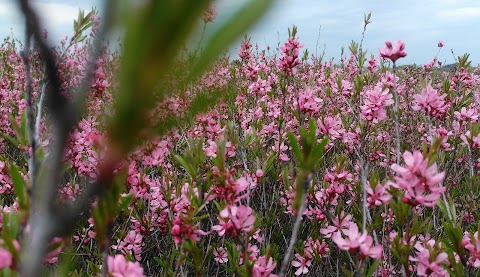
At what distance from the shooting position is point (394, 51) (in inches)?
86.3

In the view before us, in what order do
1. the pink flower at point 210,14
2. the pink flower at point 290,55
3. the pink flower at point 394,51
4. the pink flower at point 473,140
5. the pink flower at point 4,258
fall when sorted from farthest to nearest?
the pink flower at point 290,55
the pink flower at point 473,140
the pink flower at point 394,51
the pink flower at point 4,258
the pink flower at point 210,14

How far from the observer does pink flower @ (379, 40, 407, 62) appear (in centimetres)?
218

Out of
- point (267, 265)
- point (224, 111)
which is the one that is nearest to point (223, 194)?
point (267, 265)

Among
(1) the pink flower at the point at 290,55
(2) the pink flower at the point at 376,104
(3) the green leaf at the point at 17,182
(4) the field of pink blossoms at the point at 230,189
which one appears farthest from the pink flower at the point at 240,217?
(1) the pink flower at the point at 290,55

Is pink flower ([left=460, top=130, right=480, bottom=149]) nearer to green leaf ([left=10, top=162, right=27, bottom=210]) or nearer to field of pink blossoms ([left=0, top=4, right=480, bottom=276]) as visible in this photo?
field of pink blossoms ([left=0, top=4, right=480, bottom=276])

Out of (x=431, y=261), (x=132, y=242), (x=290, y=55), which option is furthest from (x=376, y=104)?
(x=132, y=242)

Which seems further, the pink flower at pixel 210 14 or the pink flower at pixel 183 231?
the pink flower at pixel 183 231

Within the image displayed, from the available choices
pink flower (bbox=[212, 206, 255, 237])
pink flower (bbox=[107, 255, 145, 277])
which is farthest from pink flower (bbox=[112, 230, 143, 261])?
pink flower (bbox=[107, 255, 145, 277])

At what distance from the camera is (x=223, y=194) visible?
143 cm

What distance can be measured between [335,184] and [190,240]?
0.94m

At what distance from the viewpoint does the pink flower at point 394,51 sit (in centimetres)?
218

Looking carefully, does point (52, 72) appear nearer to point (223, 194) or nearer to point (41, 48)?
point (41, 48)

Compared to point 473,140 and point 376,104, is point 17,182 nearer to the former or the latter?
point 376,104

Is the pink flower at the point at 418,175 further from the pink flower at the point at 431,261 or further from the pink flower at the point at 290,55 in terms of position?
the pink flower at the point at 290,55
